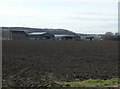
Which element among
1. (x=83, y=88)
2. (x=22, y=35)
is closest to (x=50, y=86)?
(x=83, y=88)

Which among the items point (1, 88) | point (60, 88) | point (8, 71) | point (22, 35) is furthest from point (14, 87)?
point (22, 35)

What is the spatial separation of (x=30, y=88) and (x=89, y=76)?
14.8ft

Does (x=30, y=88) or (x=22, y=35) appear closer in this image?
(x=30, y=88)

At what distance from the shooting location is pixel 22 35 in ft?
434

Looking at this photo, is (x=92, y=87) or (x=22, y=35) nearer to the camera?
(x=92, y=87)

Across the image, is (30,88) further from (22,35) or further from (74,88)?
(22,35)

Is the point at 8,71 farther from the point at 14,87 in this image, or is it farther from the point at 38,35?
the point at 38,35

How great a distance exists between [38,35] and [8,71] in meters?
131

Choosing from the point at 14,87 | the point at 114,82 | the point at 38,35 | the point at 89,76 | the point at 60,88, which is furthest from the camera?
the point at 38,35

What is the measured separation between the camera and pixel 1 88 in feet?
26.5

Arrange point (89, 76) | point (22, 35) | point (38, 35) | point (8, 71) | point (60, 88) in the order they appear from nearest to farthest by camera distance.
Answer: point (60, 88), point (89, 76), point (8, 71), point (22, 35), point (38, 35)

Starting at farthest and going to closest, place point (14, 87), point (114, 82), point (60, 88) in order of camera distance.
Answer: point (114, 82), point (14, 87), point (60, 88)

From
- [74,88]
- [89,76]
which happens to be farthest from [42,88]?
[89,76]

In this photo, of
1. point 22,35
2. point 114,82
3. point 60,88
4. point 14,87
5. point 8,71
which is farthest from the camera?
point 22,35
